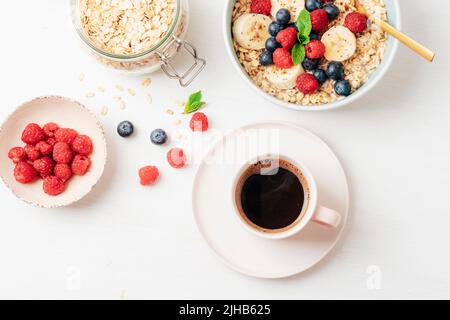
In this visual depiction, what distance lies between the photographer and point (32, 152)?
114 cm

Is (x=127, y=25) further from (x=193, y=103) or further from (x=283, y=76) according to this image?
(x=283, y=76)

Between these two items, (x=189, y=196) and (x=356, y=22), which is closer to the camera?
(x=356, y=22)

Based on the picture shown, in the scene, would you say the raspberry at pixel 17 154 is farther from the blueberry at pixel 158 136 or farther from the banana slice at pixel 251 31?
the banana slice at pixel 251 31

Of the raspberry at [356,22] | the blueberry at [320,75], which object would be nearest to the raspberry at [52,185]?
the blueberry at [320,75]

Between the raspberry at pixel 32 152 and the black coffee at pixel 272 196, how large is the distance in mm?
454

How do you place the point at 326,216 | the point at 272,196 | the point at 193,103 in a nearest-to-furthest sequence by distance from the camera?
the point at 326,216
the point at 272,196
the point at 193,103

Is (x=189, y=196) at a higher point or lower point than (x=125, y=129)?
lower

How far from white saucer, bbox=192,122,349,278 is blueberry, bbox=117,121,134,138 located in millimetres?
184

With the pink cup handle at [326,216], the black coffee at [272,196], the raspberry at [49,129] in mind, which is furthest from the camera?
the raspberry at [49,129]

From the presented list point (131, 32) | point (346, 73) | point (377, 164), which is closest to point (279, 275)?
point (377, 164)

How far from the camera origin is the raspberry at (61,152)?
1133mm

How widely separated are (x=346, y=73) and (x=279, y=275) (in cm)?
45

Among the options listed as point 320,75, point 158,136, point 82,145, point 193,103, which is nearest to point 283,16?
point 320,75

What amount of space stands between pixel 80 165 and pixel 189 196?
25 cm
